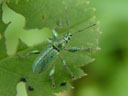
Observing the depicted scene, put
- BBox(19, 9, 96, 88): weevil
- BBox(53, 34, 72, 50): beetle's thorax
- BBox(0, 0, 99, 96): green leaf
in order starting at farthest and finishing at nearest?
BBox(53, 34, 72, 50): beetle's thorax, BBox(19, 9, 96, 88): weevil, BBox(0, 0, 99, 96): green leaf

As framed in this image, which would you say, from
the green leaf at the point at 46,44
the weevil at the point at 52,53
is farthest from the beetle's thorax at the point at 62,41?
the green leaf at the point at 46,44

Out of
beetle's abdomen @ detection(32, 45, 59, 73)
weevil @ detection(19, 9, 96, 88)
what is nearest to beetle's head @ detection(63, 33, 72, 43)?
weevil @ detection(19, 9, 96, 88)

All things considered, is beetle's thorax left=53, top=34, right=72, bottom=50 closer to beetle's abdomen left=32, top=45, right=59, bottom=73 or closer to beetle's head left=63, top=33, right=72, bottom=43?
beetle's head left=63, top=33, right=72, bottom=43

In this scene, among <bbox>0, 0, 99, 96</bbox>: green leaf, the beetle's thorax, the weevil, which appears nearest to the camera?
<bbox>0, 0, 99, 96</bbox>: green leaf

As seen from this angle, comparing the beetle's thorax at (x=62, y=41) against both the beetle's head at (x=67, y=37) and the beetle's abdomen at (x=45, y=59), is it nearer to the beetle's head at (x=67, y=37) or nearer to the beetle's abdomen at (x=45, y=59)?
the beetle's head at (x=67, y=37)

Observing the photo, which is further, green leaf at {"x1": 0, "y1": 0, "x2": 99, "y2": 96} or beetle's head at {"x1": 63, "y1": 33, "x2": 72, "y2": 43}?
beetle's head at {"x1": 63, "y1": 33, "x2": 72, "y2": 43}
